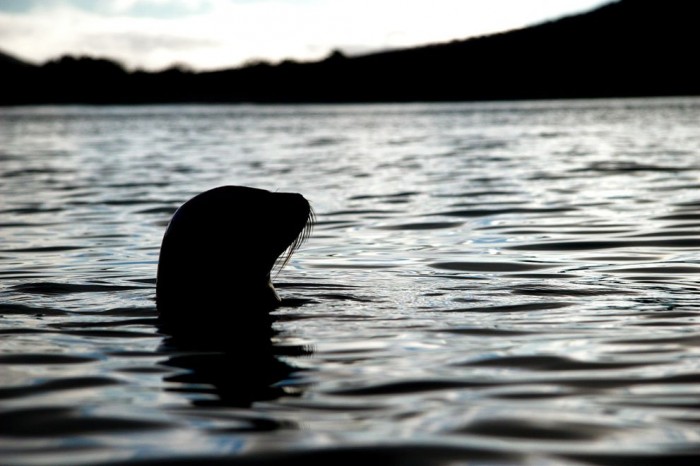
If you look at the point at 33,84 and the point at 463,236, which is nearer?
the point at 463,236

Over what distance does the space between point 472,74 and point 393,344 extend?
135760mm

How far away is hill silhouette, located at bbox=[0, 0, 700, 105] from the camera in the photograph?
430 ft

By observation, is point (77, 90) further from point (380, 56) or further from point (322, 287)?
point (322, 287)

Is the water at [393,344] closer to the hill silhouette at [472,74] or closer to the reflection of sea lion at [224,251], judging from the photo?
the reflection of sea lion at [224,251]

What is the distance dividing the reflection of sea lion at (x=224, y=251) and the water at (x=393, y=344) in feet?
0.85

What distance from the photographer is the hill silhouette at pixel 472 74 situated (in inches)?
5157

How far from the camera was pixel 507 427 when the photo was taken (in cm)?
409

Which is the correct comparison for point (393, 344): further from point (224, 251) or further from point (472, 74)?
point (472, 74)

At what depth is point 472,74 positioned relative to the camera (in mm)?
139125

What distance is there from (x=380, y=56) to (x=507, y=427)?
151m

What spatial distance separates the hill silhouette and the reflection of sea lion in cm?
10755

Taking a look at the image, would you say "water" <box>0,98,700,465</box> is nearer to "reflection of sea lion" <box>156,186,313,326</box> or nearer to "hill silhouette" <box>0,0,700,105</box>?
"reflection of sea lion" <box>156,186,313,326</box>

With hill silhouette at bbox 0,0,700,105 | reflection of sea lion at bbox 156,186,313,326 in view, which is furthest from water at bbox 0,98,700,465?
hill silhouette at bbox 0,0,700,105

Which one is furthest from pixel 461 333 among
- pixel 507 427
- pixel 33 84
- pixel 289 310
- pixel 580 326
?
pixel 33 84
